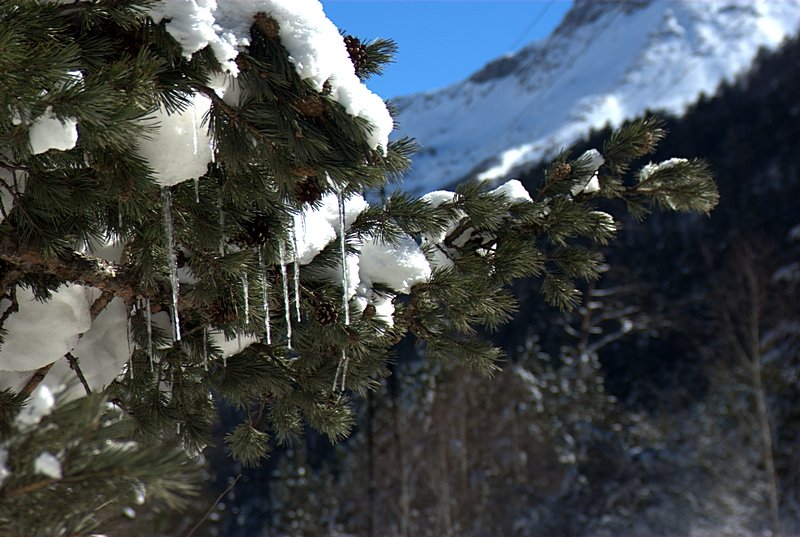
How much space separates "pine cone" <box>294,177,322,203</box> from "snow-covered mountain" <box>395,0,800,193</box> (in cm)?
4329

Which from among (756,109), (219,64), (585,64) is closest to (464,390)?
(756,109)

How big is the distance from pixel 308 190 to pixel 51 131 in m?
0.53

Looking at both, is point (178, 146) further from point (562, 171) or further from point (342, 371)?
point (562, 171)

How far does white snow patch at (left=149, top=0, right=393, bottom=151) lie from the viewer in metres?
1.44

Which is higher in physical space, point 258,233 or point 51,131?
point 258,233

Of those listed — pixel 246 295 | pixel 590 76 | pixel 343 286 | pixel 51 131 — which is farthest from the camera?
pixel 590 76

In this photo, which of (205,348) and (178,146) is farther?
(205,348)

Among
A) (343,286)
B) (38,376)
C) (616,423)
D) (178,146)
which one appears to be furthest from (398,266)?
(616,423)

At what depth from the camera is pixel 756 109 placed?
20844 millimetres

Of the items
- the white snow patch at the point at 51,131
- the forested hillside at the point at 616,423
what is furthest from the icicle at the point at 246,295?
the forested hillside at the point at 616,423

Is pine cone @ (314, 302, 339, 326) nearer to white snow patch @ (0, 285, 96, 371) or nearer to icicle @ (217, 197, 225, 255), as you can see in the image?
icicle @ (217, 197, 225, 255)

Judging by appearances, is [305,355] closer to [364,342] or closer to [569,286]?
[364,342]

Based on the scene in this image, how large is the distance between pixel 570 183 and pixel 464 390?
43.3 ft

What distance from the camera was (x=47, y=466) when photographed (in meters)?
0.91
